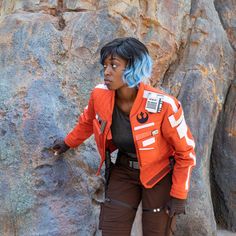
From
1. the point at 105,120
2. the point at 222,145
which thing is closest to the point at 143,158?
the point at 105,120

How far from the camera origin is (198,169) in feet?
15.4

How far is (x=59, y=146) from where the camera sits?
318 cm

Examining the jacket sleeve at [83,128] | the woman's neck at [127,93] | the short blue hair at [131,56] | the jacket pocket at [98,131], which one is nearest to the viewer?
the short blue hair at [131,56]

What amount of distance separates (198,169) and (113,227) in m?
2.17

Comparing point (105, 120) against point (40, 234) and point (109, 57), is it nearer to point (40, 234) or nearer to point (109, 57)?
point (109, 57)

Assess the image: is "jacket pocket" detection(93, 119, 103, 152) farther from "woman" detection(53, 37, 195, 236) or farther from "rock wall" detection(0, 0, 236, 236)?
"rock wall" detection(0, 0, 236, 236)

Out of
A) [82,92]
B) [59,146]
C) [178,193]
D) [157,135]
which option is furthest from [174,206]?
[82,92]

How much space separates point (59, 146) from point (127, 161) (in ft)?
2.06

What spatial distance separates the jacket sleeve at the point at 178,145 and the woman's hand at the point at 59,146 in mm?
804

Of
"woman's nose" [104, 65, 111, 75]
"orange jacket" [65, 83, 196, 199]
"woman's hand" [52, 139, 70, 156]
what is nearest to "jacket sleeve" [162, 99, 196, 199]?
"orange jacket" [65, 83, 196, 199]

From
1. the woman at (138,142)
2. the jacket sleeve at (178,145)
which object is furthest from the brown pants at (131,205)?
the jacket sleeve at (178,145)

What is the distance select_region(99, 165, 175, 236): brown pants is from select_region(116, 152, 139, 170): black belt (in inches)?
0.9

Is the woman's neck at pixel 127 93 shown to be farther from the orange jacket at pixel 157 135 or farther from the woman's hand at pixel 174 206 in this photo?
the woman's hand at pixel 174 206

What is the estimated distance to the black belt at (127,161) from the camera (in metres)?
2.69
